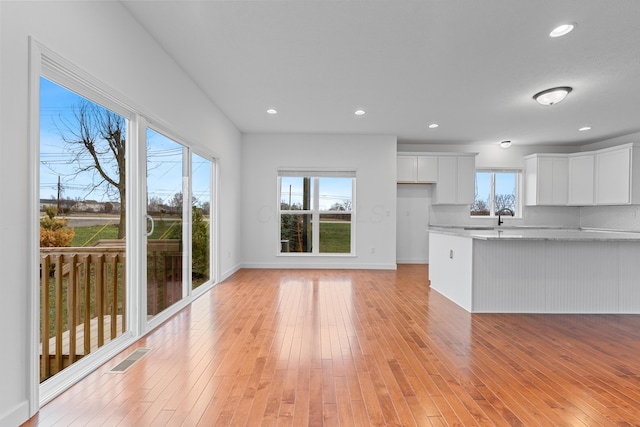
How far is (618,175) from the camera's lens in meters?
6.19

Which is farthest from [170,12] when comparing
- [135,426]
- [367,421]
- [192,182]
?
[367,421]

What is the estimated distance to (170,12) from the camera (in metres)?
2.65

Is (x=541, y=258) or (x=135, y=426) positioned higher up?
(x=541, y=258)

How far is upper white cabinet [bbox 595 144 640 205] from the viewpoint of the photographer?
5.95 metres

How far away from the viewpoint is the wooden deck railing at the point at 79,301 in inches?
81.3

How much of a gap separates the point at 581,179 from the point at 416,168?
137 inches

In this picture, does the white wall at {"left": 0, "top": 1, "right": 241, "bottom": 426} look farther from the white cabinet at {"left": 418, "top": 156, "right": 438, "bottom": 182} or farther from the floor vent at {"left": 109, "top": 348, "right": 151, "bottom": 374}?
the white cabinet at {"left": 418, "top": 156, "right": 438, "bottom": 182}

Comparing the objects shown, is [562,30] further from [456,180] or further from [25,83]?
[456,180]

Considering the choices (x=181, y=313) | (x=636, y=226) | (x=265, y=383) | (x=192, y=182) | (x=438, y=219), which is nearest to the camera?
(x=265, y=383)

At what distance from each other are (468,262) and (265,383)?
9.06 feet

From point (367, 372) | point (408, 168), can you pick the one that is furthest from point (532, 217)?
point (367, 372)

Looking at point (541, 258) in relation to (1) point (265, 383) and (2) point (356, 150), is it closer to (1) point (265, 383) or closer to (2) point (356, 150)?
(1) point (265, 383)

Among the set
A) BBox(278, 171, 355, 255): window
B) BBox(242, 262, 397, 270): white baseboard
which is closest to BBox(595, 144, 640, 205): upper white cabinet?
BBox(242, 262, 397, 270): white baseboard

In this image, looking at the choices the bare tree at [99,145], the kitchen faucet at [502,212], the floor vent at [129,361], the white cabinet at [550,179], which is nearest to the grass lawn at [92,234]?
the bare tree at [99,145]
